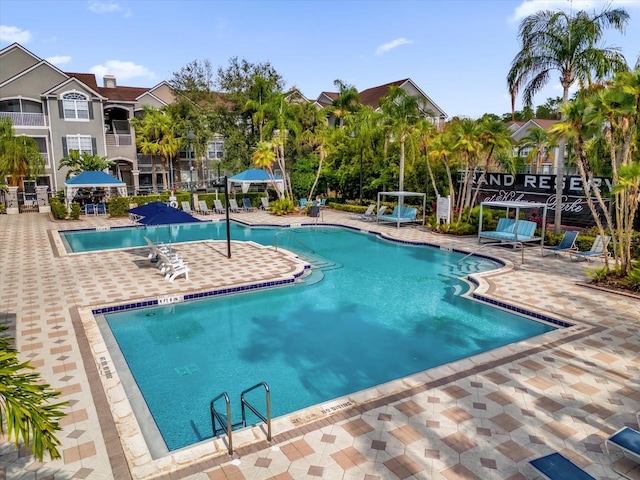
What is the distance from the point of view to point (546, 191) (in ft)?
68.8

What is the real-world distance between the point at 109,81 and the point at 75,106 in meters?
8.45

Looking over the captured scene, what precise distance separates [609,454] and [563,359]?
2.81 m

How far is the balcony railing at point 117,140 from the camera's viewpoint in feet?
119

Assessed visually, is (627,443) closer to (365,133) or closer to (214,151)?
(365,133)

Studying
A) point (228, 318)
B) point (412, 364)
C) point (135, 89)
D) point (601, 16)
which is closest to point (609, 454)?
point (412, 364)

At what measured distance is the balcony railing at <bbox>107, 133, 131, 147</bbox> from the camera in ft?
119

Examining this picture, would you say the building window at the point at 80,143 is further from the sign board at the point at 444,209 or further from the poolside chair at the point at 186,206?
the sign board at the point at 444,209

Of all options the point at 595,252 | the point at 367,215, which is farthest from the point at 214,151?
the point at 595,252

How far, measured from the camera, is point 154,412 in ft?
22.3

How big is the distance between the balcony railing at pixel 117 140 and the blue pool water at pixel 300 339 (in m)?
29.3

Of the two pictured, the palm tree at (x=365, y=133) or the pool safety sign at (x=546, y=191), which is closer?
the pool safety sign at (x=546, y=191)

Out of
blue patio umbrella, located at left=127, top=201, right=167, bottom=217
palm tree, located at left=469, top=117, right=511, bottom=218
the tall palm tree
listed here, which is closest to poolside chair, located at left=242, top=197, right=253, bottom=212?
the tall palm tree

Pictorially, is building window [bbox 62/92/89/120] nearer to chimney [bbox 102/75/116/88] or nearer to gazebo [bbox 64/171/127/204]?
chimney [bbox 102/75/116/88]

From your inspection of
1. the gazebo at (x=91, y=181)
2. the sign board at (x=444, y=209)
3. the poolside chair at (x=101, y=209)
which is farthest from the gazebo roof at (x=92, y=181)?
the sign board at (x=444, y=209)
